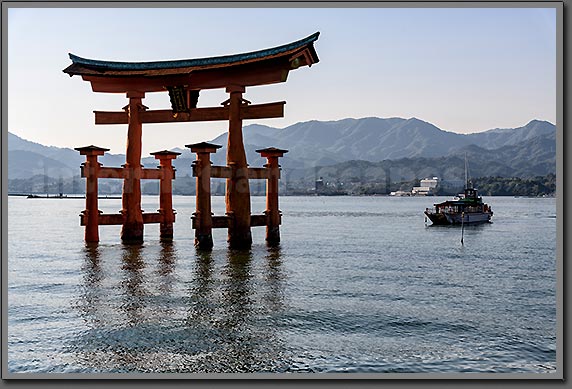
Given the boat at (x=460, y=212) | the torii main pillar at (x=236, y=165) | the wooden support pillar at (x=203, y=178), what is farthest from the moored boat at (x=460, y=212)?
the wooden support pillar at (x=203, y=178)

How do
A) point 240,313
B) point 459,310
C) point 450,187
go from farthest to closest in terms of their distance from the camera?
point 450,187 < point 459,310 < point 240,313

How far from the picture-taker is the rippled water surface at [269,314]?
9.78 m

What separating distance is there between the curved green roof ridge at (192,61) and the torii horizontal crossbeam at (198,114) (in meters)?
1.78

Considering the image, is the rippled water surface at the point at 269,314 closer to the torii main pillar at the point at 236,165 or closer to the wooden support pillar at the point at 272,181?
the wooden support pillar at the point at 272,181

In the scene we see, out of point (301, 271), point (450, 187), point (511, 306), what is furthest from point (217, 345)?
point (450, 187)

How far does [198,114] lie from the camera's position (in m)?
23.2

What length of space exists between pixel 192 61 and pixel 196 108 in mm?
1854

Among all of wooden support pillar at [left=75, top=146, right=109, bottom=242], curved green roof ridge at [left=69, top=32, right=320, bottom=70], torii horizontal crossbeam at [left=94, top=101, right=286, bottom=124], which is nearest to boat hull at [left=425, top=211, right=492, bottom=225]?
torii horizontal crossbeam at [left=94, top=101, right=286, bottom=124]

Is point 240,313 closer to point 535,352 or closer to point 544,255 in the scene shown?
point 535,352

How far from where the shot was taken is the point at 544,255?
2966cm

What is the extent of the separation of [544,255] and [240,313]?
21.9m

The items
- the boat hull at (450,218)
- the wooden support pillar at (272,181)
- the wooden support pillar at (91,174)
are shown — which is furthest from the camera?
the boat hull at (450,218)

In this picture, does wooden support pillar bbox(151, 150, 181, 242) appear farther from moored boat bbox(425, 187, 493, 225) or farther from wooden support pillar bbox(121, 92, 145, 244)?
moored boat bbox(425, 187, 493, 225)

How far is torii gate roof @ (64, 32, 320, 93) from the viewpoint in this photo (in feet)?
67.6
